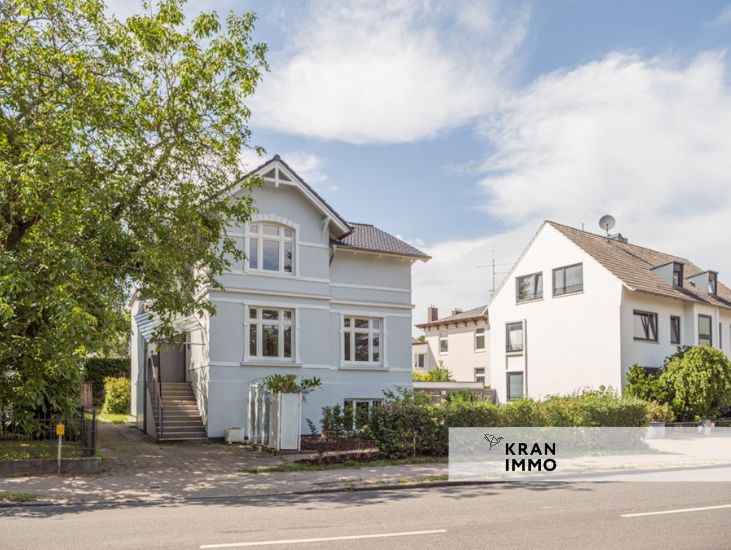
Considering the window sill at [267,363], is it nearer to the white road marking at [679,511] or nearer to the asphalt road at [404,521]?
the asphalt road at [404,521]

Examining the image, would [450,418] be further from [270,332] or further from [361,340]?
[361,340]

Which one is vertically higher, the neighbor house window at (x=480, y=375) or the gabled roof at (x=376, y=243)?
the gabled roof at (x=376, y=243)

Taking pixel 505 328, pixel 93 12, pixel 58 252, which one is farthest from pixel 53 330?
pixel 505 328

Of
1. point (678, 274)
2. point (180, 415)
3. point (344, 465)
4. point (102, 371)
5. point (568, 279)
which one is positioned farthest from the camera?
point (102, 371)

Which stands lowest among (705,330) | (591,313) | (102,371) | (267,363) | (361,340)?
(102,371)

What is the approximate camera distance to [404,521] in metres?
10.1

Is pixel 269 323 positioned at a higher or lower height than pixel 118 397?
higher

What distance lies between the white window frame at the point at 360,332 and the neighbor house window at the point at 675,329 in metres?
16.0

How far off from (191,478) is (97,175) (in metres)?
6.86

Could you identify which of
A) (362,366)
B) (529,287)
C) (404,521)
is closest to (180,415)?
(362,366)

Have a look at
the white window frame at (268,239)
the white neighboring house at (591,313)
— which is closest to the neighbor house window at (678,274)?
the white neighboring house at (591,313)

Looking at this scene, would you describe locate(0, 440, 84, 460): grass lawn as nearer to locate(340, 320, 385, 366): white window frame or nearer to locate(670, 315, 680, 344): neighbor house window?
locate(340, 320, 385, 366): white window frame

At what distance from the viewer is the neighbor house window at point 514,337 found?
37562mm

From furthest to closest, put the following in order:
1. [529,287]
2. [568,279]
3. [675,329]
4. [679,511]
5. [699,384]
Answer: [529,287] → [568,279] → [675,329] → [699,384] → [679,511]
